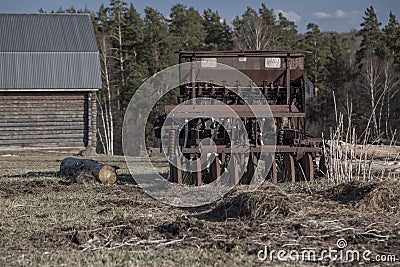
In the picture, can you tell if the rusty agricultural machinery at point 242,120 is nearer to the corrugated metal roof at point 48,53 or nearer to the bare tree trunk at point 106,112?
the corrugated metal roof at point 48,53

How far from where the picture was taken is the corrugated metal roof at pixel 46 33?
30.1 metres

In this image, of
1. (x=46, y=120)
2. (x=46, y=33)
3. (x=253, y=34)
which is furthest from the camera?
(x=253, y=34)

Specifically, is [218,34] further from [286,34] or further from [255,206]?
[255,206]

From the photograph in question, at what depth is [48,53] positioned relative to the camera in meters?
29.9

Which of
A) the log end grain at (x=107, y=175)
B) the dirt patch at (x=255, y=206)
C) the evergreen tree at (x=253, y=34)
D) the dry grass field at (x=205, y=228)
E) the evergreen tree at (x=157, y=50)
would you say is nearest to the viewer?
the dry grass field at (x=205, y=228)

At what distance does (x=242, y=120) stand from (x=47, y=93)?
1666cm

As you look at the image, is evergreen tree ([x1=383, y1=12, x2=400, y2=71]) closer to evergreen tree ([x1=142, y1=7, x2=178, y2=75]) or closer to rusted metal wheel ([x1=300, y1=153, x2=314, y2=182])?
evergreen tree ([x1=142, y1=7, x2=178, y2=75])

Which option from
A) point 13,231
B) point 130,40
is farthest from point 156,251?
point 130,40

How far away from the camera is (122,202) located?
36.0 feet

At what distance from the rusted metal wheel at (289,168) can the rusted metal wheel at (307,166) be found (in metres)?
0.23

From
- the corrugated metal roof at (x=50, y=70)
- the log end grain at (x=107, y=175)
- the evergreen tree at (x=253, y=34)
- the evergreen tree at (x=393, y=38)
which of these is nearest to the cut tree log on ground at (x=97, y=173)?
the log end grain at (x=107, y=175)

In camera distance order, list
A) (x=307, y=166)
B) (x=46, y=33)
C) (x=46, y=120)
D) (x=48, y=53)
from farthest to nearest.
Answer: (x=46, y=33) < (x=48, y=53) < (x=46, y=120) < (x=307, y=166)

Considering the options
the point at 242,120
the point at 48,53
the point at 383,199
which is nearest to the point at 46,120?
the point at 48,53

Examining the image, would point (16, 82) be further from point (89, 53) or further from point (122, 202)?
point (122, 202)
